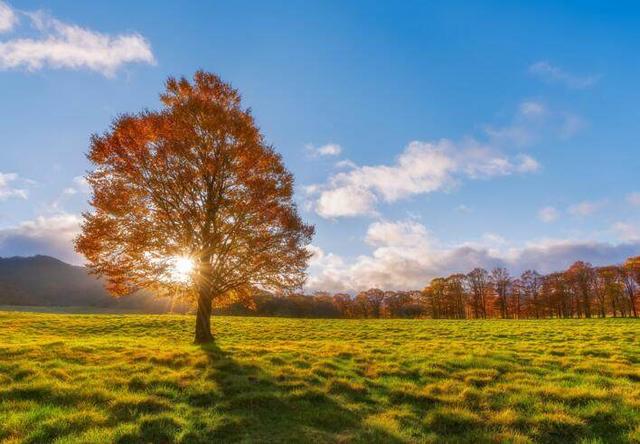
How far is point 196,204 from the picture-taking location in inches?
808

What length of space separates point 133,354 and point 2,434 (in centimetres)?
909

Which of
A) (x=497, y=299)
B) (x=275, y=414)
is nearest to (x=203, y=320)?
(x=275, y=414)

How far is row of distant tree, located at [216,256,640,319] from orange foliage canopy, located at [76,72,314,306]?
7015 centimetres

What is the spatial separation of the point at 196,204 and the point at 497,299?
113791 mm

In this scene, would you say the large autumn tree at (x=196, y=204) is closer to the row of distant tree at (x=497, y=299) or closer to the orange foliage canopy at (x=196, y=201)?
the orange foliage canopy at (x=196, y=201)

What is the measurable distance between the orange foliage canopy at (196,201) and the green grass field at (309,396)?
4.34 metres

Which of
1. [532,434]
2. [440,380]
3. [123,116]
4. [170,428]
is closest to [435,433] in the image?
[532,434]

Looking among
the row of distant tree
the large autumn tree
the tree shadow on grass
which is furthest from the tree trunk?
the row of distant tree

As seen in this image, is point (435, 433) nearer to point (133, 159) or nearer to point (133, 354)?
point (133, 354)

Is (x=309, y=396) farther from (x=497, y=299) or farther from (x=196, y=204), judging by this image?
(x=497, y=299)

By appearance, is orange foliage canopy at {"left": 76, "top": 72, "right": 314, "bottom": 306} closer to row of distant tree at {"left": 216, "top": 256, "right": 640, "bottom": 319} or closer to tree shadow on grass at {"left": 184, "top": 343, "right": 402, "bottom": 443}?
tree shadow on grass at {"left": 184, "top": 343, "right": 402, "bottom": 443}

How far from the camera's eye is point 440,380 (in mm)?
13430

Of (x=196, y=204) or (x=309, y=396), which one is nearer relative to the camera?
(x=309, y=396)

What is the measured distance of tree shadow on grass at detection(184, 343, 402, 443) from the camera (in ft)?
27.3
